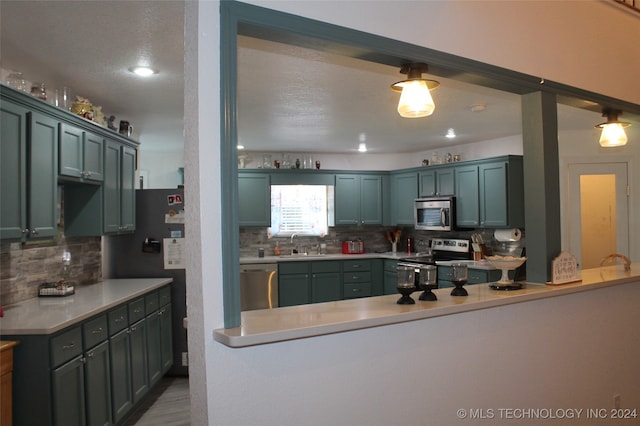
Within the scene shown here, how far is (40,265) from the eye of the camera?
346 centimetres

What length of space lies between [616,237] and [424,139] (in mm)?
2436

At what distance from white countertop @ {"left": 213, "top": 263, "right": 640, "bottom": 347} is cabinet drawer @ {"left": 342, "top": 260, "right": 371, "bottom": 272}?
4.23 meters

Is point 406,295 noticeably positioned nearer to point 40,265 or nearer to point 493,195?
point 40,265

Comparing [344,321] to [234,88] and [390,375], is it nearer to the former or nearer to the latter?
[390,375]

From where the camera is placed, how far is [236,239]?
1.57m

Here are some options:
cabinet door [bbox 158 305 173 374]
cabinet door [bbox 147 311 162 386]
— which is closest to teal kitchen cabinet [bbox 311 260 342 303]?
cabinet door [bbox 158 305 173 374]

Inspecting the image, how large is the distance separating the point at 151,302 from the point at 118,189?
1070 millimetres

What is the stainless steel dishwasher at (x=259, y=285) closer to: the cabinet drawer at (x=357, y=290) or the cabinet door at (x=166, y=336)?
the cabinet drawer at (x=357, y=290)

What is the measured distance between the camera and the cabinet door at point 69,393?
2.56m

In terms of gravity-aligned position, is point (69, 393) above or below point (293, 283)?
below

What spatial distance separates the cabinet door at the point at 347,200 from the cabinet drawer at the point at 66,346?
455 cm

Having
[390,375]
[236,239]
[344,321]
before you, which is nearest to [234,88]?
[236,239]

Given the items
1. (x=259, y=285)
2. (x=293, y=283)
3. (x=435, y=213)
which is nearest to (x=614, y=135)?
(x=435, y=213)

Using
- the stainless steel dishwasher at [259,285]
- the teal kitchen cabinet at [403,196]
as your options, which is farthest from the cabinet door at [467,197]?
the stainless steel dishwasher at [259,285]
